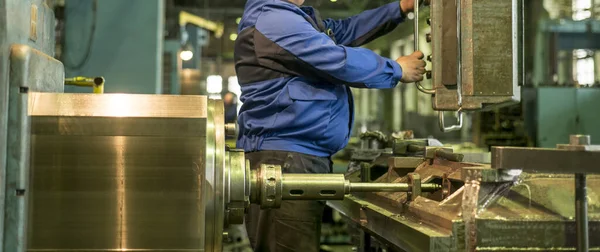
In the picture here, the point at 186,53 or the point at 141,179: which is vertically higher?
the point at 186,53

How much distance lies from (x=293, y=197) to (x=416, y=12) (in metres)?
0.62

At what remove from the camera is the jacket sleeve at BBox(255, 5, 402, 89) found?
1.31m

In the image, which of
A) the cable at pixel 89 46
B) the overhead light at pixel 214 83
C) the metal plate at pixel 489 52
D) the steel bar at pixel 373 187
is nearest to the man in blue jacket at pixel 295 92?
the metal plate at pixel 489 52

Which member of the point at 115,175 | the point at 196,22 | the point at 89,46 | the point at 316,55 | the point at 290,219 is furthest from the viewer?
the point at 196,22

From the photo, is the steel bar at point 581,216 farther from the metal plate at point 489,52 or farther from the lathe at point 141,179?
the metal plate at point 489,52

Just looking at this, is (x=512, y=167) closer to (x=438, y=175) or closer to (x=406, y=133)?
(x=438, y=175)

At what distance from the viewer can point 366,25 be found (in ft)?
5.78

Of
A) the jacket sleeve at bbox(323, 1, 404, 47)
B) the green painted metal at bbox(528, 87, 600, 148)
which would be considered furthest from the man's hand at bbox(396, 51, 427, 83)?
the green painted metal at bbox(528, 87, 600, 148)

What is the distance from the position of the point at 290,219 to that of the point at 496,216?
62cm

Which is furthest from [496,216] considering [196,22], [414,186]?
[196,22]

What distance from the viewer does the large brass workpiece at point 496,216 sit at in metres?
0.92

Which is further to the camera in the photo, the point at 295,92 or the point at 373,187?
the point at 295,92

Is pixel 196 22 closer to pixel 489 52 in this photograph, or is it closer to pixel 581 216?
pixel 489 52

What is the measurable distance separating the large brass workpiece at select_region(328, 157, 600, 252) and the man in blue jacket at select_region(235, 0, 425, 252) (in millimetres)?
347
